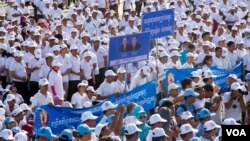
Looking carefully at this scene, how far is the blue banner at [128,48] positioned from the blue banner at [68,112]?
0.56 m

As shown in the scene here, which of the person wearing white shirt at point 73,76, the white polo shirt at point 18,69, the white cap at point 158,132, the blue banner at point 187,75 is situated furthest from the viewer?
the person wearing white shirt at point 73,76

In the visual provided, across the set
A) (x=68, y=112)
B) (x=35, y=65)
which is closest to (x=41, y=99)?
(x=68, y=112)

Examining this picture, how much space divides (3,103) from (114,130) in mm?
2966

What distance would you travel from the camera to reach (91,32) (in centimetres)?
2228

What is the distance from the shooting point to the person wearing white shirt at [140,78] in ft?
51.4

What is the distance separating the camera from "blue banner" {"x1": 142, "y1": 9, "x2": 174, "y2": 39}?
54.0ft

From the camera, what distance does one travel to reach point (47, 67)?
16.7 m

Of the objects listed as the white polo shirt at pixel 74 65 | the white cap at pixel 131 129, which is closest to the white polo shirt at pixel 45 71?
the white polo shirt at pixel 74 65

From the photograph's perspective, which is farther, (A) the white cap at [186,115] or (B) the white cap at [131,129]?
(A) the white cap at [186,115]

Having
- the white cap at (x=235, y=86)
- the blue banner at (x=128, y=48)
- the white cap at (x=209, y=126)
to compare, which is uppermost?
the blue banner at (x=128, y=48)

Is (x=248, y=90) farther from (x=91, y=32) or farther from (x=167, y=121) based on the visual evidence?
(x=91, y=32)

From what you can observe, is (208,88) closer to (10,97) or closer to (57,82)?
(57,82)

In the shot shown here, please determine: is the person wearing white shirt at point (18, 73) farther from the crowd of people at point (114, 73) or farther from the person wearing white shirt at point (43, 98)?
the person wearing white shirt at point (43, 98)

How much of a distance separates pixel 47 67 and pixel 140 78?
1.96 metres
